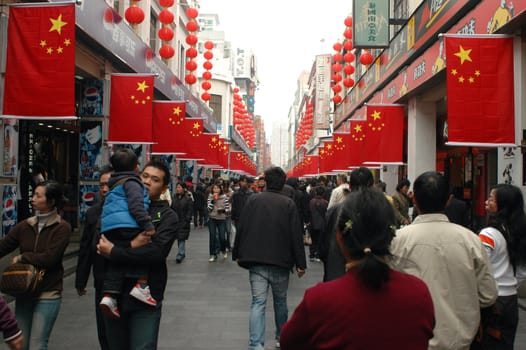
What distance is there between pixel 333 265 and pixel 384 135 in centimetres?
1045

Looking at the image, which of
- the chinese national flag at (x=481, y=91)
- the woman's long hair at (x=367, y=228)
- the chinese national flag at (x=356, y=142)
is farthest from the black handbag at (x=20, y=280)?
the chinese national flag at (x=356, y=142)

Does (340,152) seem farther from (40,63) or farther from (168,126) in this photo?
(40,63)

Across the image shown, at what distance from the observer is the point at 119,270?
3406 mm

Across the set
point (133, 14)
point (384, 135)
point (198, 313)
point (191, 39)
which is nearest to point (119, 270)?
point (198, 313)

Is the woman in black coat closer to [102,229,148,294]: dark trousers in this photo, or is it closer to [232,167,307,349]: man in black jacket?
[232,167,307,349]: man in black jacket

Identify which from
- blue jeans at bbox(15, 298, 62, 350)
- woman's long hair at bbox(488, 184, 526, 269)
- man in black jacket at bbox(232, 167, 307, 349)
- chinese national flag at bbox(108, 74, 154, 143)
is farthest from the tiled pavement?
chinese national flag at bbox(108, 74, 154, 143)

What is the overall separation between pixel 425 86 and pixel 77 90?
898 cm

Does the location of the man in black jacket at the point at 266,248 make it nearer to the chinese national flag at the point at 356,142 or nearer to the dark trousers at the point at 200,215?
the chinese national flag at the point at 356,142

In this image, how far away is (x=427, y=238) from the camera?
295 centimetres

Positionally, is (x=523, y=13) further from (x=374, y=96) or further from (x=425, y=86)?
(x=374, y=96)

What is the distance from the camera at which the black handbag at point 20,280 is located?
3.81m

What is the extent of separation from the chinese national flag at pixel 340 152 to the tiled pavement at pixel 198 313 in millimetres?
9853

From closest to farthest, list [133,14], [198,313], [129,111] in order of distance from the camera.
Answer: [198,313], [129,111], [133,14]

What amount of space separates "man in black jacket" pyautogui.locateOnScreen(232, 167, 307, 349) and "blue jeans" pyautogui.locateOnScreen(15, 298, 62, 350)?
6.09ft
